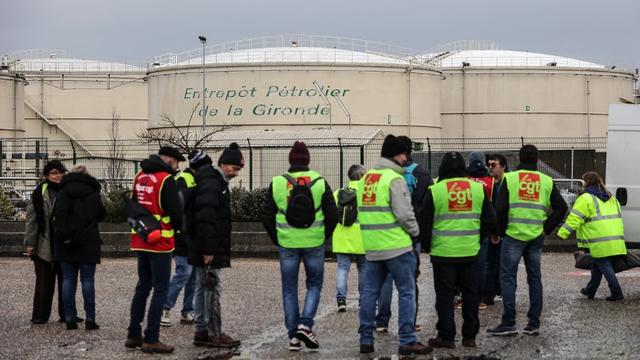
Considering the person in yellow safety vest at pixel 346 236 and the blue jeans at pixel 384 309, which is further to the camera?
the person in yellow safety vest at pixel 346 236

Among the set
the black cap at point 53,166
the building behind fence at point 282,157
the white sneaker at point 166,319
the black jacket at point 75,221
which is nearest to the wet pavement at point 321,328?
the white sneaker at point 166,319

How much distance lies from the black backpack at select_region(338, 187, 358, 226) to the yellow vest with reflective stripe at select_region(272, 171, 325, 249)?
2.46 m

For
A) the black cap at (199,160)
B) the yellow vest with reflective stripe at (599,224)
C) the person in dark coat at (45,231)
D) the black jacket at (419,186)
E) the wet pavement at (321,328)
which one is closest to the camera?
the wet pavement at (321,328)

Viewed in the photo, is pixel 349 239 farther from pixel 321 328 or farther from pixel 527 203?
pixel 527 203

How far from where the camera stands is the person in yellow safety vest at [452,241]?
10.5 m

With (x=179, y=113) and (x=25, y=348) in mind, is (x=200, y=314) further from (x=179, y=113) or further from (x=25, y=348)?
(x=179, y=113)

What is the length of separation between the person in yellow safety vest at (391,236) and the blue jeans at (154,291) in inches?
71.9

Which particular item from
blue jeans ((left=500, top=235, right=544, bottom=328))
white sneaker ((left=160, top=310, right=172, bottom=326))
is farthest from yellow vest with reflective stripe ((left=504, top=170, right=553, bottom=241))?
white sneaker ((left=160, top=310, right=172, bottom=326))

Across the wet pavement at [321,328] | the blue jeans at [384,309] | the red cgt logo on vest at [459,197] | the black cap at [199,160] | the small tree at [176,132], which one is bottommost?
the wet pavement at [321,328]

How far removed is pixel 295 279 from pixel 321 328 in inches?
51.9

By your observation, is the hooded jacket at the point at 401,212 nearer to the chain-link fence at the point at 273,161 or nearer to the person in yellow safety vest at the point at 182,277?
the person in yellow safety vest at the point at 182,277

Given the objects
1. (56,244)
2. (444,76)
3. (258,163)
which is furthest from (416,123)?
(56,244)

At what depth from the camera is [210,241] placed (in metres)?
10.5

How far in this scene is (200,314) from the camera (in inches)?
426
